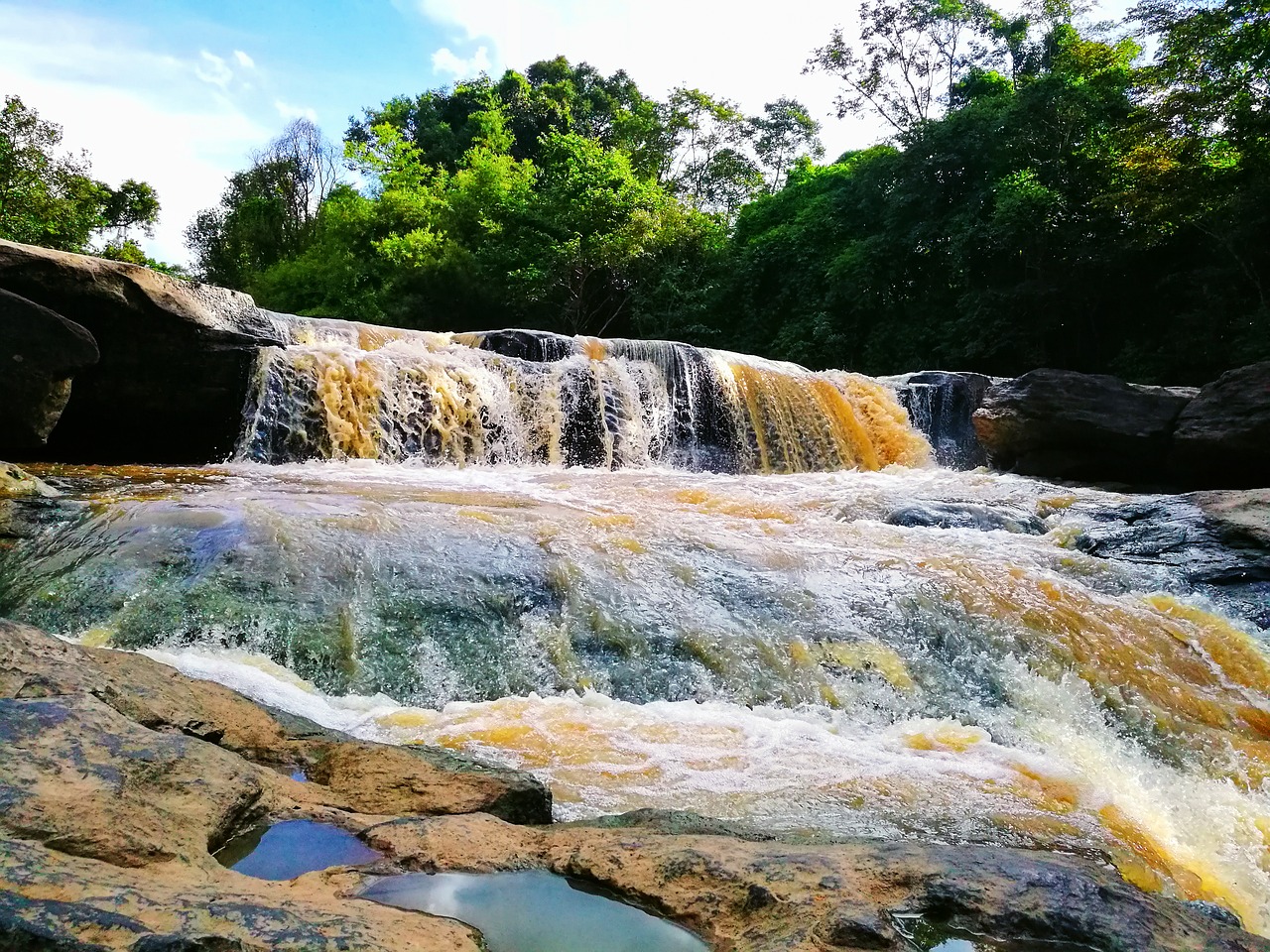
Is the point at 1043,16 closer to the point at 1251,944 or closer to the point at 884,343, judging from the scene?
the point at 884,343

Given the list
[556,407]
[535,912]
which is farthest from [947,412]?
[535,912]

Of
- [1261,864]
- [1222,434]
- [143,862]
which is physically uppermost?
[1222,434]

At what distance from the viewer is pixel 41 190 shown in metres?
17.0

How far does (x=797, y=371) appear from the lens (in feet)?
43.1

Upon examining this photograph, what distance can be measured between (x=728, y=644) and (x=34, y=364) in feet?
19.4

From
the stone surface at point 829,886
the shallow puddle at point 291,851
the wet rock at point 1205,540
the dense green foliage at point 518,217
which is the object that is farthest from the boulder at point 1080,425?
the dense green foliage at point 518,217

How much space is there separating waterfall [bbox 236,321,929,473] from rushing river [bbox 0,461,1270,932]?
126 inches

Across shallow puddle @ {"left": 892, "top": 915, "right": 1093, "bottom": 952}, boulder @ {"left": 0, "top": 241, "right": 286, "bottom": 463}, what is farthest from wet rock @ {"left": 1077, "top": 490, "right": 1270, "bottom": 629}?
boulder @ {"left": 0, "top": 241, "right": 286, "bottom": 463}

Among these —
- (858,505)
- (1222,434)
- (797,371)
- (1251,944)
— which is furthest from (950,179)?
(1251,944)

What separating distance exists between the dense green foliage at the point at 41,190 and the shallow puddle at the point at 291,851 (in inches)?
739

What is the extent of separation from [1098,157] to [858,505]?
13344 mm

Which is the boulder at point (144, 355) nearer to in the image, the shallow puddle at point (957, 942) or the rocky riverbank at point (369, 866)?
the rocky riverbank at point (369, 866)

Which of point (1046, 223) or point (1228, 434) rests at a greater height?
point (1046, 223)

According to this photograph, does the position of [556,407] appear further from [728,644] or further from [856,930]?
[856,930]
